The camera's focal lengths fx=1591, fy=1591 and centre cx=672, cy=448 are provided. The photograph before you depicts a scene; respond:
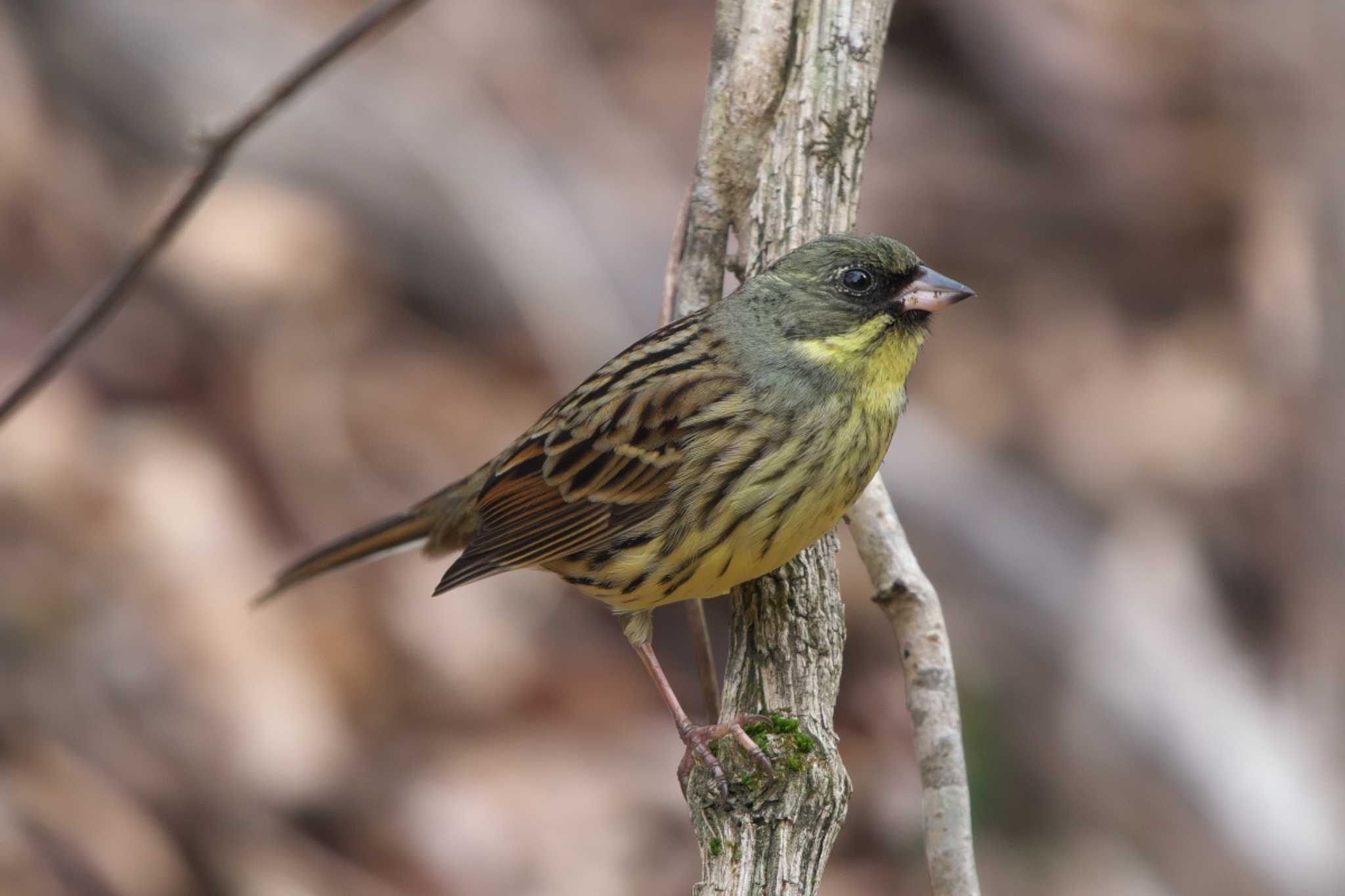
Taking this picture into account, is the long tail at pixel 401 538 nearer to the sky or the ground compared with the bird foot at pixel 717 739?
nearer to the sky

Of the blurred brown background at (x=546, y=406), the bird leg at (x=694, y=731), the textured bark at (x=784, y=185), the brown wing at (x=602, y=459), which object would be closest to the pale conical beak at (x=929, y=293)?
the textured bark at (x=784, y=185)

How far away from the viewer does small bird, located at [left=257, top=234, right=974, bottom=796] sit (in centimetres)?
333

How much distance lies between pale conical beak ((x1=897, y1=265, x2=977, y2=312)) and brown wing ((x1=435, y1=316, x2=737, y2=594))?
0.42 m

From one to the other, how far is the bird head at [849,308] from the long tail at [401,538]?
1.06 metres

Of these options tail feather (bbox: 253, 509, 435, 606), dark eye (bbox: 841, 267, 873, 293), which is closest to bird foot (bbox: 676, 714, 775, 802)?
dark eye (bbox: 841, 267, 873, 293)

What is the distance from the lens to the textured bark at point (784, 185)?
10.1 feet

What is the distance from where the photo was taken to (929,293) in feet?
11.5

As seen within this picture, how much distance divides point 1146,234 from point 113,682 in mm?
5570

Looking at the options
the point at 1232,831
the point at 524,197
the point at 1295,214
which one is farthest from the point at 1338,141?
the point at 524,197

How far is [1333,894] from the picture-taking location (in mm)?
5391

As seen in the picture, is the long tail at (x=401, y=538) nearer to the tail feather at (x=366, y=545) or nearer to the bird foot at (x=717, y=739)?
the tail feather at (x=366, y=545)

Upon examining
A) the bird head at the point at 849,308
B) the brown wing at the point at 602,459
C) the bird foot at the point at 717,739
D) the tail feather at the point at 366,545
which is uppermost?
the bird head at the point at 849,308

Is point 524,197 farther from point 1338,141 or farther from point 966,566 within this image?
point 1338,141

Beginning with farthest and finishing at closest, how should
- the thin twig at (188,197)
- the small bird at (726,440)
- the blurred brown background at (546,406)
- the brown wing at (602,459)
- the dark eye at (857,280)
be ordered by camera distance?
the blurred brown background at (546,406)
the brown wing at (602,459)
the dark eye at (857,280)
the small bird at (726,440)
the thin twig at (188,197)
